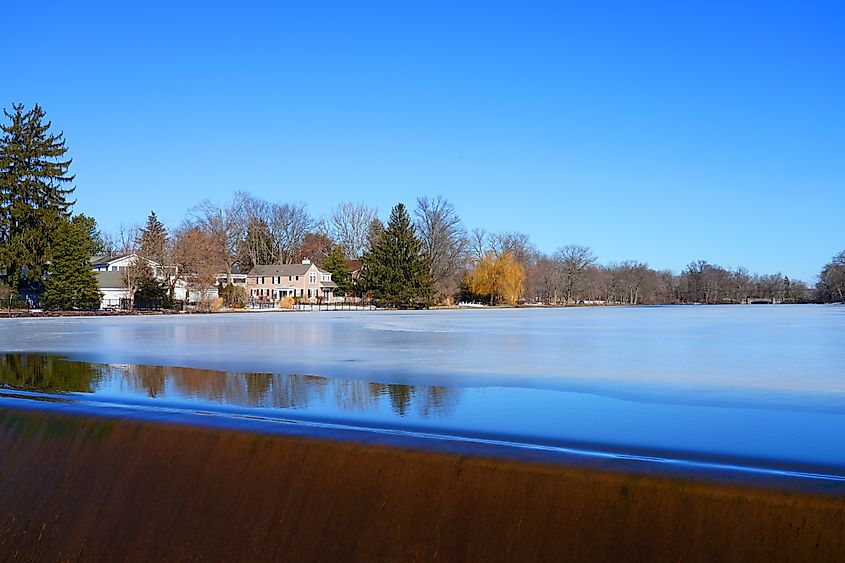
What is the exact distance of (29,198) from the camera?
2322 inches

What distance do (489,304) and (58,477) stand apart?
85735 mm

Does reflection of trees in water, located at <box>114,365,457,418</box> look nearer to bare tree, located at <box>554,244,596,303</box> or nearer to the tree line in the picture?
the tree line

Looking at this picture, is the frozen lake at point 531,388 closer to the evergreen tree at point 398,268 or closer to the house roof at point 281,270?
the evergreen tree at point 398,268

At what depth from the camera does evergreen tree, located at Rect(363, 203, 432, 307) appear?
73438mm

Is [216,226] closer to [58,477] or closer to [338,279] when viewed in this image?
[338,279]

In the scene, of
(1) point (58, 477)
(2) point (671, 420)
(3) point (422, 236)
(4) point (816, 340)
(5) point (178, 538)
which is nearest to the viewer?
(5) point (178, 538)

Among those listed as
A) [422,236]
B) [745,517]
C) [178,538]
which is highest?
[422,236]

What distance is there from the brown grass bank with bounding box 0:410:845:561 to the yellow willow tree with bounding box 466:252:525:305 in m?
82.2

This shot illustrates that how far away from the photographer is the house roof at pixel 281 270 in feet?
315

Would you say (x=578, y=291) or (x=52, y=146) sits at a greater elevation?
(x=52, y=146)

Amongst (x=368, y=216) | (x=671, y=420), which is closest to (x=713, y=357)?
(x=671, y=420)

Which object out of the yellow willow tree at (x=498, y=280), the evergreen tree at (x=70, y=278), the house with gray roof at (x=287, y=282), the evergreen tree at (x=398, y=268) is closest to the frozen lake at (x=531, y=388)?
the evergreen tree at (x=70, y=278)

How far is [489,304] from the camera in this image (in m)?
91.7

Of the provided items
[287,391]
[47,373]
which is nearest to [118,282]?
[47,373]
